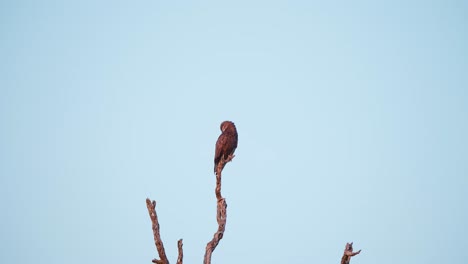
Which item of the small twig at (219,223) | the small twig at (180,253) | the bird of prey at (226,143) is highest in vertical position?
the bird of prey at (226,143)

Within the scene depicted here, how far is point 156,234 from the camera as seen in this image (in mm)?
7863

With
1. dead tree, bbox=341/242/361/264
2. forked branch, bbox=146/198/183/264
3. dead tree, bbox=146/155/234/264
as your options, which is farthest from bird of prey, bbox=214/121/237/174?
dead tree, bbox=341/242/361/264

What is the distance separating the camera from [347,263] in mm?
7832

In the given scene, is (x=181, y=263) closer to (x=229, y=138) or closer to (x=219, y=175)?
(x=219, y=175)

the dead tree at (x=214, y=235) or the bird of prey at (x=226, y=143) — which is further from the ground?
the bird of prey at (x=226, y=143)

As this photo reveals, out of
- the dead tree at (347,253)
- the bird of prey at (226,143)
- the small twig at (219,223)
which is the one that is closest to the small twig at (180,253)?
the small twig at (219,223)

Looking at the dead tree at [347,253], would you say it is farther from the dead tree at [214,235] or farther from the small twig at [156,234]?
the small twig at [156,234]

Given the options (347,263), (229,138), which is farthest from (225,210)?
(229,138)

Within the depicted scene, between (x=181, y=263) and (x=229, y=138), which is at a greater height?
(x=229, y=138)

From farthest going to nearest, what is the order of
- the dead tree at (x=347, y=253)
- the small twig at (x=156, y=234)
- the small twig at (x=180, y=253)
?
the small twig at (x=180, y=253)
the small twig at (x=156, y=234)
the dead tree at (x=347, y=253)

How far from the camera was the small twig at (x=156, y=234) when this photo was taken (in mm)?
7848

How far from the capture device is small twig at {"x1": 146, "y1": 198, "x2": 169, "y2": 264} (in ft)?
25.7

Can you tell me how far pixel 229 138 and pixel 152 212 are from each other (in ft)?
12.9

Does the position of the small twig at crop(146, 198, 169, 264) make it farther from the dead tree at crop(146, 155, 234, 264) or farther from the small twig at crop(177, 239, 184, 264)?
the small twig at crop(177, 239, 184, 264)
